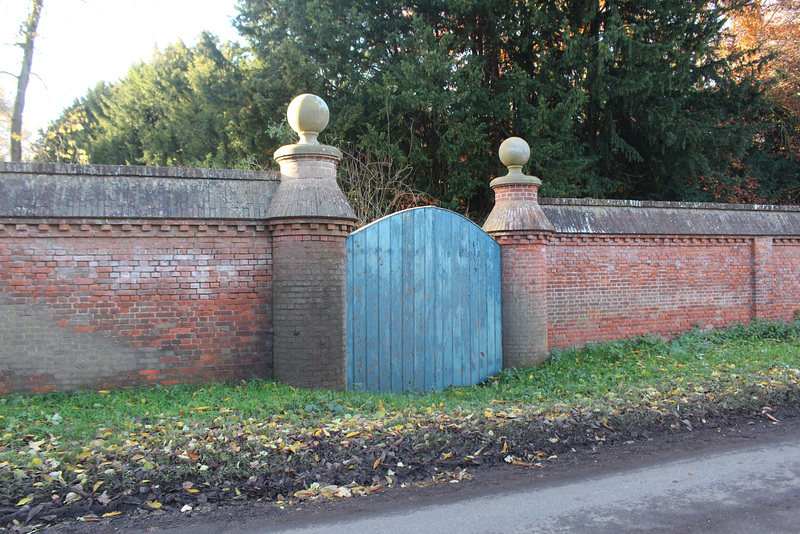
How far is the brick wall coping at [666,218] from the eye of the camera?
794cm

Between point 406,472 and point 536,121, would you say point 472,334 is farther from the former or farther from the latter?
point 536,121

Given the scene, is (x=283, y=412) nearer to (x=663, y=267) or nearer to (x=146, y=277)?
(x=146, y=277)

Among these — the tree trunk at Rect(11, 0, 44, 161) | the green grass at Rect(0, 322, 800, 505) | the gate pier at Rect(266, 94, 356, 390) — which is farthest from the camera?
the tree trunk at Rect(11, 0, 44, 161)

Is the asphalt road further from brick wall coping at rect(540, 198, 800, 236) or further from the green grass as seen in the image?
brick wall coping at rect(540, 198, 800, 236)

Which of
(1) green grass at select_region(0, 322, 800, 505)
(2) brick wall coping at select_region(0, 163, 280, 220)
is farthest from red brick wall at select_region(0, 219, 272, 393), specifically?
(1) green grass at select_region(0, 322, 800, 505)

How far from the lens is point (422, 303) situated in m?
6.72

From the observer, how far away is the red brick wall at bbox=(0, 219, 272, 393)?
17.0 feet

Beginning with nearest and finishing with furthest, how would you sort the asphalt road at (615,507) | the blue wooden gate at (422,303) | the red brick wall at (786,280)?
1. the asphalt road at (615,507)
2. the blue wooden gate at (422,303)
3. the red brick wall at (786,280)

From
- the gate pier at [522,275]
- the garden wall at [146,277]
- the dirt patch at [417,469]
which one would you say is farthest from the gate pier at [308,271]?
the gate pier at [522,275]

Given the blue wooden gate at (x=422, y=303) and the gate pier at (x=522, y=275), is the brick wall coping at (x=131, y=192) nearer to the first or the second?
the blue wooden gate at (x=422, y=303)

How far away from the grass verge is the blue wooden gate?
0.43 m

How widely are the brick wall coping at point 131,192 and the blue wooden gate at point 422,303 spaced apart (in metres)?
1.30

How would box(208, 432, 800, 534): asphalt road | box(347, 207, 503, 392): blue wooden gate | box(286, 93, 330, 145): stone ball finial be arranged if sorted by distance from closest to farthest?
box(208, 432, 800, 534): asphalt road
box(286, 93, 330, 145): stone ball finial
box(347, 207, 503, 392): blue wooden gate

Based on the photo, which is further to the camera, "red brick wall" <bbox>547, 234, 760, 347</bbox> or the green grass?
"red brick wall" <bbox>547, 234, 760, 347</bbox>
